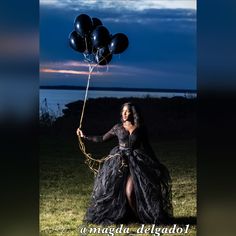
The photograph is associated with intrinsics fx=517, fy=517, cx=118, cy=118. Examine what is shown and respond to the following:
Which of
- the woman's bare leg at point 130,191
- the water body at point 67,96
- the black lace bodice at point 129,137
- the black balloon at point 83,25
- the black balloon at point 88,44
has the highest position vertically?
the black balloon at point 83,25

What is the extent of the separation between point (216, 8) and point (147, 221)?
190 cm

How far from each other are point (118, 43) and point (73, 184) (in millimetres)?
1260

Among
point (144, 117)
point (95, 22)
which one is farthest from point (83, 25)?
point (144, 117)

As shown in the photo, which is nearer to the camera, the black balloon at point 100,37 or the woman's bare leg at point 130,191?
the black balloon at point 100,37

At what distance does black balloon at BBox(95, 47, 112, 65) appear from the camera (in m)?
4.33

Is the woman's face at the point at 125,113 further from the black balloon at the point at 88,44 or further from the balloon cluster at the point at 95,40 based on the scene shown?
the black balloon at the point at 88,44

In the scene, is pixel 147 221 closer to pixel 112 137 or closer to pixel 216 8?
pixel 112 137

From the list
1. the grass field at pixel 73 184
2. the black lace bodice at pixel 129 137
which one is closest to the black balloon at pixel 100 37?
the black lace bodice at pixel 129 137

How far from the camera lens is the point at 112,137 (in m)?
4.41

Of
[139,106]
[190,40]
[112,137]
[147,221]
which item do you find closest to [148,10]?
[190,40]

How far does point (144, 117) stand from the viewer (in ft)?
14.4

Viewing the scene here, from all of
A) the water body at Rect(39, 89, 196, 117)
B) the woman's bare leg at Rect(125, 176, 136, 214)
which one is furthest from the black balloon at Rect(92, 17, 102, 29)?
the woman's bare leg at Rect(125, 176, 136, 214)

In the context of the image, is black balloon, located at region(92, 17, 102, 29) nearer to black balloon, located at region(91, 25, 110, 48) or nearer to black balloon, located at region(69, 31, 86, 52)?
black balloon, located at region(91, 25, 110, 48)

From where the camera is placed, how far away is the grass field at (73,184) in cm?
441
